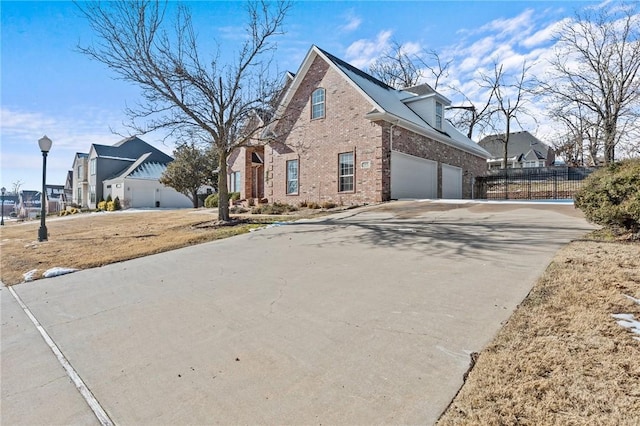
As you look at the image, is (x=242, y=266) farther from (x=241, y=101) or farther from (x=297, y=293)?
(x=241, y=101)

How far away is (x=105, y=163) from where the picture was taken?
3516 centimetres

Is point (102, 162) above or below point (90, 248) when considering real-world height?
above

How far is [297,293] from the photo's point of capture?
4.54 m

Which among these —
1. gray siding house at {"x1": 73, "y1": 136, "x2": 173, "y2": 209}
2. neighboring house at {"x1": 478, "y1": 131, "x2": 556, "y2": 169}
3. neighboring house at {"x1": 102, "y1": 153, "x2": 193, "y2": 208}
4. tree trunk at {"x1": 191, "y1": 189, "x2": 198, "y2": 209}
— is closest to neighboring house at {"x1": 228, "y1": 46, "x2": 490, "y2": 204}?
tree trunk at {"x1": 191, "y1": 189, "x2": 198, "y2": 209}

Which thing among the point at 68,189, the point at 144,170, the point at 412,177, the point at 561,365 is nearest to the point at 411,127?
the point at 412,177

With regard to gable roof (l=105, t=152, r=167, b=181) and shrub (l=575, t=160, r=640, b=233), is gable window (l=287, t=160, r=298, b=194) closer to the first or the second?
shrub (l=575, t=160, r=640, b=233)

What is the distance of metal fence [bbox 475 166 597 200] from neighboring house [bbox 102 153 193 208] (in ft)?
90.3

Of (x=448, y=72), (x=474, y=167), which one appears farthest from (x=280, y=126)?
(x=448, y=72)

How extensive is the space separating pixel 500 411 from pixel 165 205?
36.0m

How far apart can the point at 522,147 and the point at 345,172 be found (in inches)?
1531

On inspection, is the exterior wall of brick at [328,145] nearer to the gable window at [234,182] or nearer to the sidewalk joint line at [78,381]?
the gable window at [234,182]

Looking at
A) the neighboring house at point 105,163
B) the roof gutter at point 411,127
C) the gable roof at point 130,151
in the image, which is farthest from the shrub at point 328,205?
the gable roof at point 130,151

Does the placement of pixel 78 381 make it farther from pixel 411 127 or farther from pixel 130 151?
pixel 130 151

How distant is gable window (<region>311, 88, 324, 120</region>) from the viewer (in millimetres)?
17516
